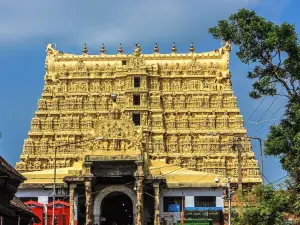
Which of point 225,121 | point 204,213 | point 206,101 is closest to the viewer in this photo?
point 204,213

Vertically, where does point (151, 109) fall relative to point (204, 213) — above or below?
above

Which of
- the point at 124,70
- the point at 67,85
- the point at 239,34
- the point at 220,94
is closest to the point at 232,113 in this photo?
the point at 220,94

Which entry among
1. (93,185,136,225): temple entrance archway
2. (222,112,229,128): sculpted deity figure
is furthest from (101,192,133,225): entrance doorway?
(222,112,229,128): sculpted deity figure

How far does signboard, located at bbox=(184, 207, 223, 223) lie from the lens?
55719mm

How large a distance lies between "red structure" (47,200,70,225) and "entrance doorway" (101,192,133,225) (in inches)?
180

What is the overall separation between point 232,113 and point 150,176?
93.6 ft

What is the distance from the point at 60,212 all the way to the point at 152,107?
2747 cm

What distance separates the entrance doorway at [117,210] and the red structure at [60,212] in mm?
4573

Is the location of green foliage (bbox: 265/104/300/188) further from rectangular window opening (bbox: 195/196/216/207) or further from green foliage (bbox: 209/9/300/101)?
rectangular window opening (bbox: 195/196/216/207)

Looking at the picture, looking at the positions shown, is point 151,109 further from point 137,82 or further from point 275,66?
point 275,66

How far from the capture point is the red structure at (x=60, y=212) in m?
55.0

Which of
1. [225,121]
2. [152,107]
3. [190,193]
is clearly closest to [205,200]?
[190,193]

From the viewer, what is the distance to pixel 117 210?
61219 millimetres

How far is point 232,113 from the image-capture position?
8031 cm
